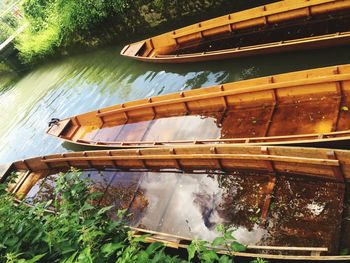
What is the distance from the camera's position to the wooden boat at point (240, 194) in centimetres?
572

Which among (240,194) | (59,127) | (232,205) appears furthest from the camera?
(59,127)

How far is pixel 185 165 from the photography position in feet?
26.9

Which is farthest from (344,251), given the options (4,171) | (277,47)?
(4,171)

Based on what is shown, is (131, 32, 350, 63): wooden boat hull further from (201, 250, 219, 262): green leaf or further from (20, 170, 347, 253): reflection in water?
(201, 250, 219, 262): green leaf

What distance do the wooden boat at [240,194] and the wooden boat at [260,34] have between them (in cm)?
486

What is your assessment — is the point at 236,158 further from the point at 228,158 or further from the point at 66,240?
the point at 66,240

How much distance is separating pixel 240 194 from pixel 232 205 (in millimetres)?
302

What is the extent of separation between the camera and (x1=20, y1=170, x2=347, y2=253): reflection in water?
585 centimetres

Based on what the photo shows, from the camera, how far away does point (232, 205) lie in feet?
22.5

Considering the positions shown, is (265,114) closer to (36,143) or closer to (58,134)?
(58,134)

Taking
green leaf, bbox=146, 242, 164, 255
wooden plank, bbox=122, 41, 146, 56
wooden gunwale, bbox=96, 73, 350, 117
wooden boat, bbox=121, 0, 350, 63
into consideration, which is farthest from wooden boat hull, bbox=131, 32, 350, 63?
green leaf, bbox=146, 242, 164, 255

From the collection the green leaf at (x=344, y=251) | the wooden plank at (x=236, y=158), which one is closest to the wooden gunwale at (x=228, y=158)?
the wooden plank at (x=236, y=158)

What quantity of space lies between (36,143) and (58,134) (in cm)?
390

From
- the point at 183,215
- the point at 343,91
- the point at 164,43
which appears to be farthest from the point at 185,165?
the point at 164,43
